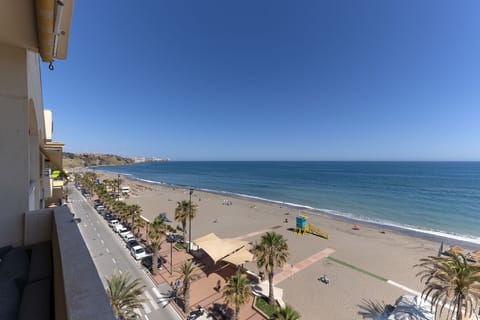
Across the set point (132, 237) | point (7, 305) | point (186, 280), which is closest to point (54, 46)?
point (7, 305)

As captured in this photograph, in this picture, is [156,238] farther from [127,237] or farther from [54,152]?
[54,152]

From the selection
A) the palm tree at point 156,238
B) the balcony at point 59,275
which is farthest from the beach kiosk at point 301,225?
the balcony at point 59,275

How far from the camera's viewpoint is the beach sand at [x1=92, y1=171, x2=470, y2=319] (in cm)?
1592

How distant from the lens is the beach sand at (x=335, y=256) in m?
15.9

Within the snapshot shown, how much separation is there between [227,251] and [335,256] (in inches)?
504

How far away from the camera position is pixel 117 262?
763 inches

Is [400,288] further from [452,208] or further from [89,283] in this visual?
[452,208]

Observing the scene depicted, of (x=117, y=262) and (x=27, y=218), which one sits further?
(x=117, y=262)

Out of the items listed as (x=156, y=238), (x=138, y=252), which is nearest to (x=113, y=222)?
(x=138, y=252)

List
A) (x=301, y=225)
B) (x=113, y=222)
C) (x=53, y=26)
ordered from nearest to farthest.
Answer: (x=53, y=26), (x=113, y=222), (x=301, y=225)

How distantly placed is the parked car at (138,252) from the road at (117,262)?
13.5 inches

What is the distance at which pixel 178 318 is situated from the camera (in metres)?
13.1

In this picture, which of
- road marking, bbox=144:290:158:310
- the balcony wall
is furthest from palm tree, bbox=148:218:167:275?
the balcony wall

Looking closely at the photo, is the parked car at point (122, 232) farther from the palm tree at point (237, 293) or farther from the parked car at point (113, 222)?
the palm tree at point (237, 293)
